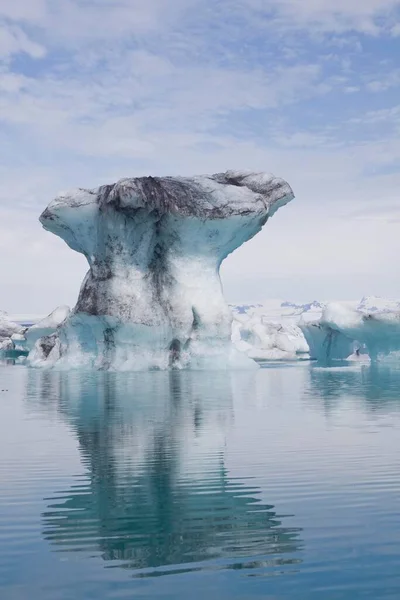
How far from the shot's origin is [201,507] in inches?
288

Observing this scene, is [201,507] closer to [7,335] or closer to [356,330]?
[356,330]

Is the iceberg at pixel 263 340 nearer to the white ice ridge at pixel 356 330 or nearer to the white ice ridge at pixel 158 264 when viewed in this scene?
the white ice ridge at pixel 356 330

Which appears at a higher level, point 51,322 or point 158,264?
point 158,264

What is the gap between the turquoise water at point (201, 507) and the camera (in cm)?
514

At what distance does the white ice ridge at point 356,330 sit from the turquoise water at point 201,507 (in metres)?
26.4

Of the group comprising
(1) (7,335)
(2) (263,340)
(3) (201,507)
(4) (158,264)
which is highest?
(4) (158,264)

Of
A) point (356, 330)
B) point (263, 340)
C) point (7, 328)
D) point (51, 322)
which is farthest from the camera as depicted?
point (7, 328)

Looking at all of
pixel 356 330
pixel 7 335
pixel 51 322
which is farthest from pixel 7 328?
pixel 356 330

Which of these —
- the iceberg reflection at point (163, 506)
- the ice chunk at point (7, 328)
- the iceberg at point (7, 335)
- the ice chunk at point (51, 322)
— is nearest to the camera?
the iceberg reflection at point (163, 506)

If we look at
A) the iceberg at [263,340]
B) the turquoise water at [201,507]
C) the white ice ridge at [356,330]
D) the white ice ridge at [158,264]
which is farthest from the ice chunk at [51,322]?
the turquoise water at [201,507]

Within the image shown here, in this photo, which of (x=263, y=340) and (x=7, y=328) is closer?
(x=263, y=340)

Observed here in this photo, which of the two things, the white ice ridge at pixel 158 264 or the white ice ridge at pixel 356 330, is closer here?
the white ice ridge at pixel 158 264

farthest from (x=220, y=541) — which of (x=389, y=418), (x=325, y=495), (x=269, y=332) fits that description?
(x=269, y=332)

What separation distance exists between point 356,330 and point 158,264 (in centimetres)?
1335
